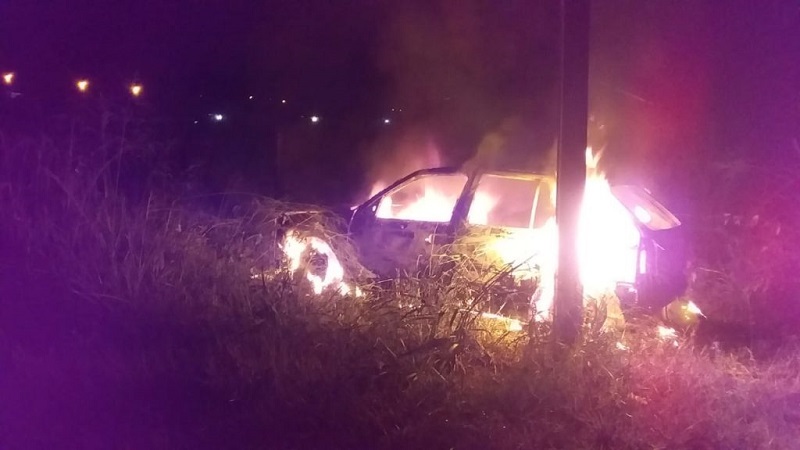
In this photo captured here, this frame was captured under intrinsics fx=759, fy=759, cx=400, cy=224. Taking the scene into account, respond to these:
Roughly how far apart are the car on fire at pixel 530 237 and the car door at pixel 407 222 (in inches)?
0.5

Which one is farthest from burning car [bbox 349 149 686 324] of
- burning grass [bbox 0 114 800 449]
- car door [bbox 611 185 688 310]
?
burning grass [bbox 0 114 800 449]

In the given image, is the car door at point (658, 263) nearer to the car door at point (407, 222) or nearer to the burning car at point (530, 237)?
the burning car at point (530, 237)

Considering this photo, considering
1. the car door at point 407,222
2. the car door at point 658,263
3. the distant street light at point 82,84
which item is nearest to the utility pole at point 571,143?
the car door at point 407,222

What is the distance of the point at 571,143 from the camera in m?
5.11

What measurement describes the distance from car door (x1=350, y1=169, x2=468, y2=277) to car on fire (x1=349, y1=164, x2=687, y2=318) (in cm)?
1

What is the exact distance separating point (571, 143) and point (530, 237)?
4.36 feet

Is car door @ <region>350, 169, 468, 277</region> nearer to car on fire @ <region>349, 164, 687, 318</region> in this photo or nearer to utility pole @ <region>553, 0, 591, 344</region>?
car on fire @ <region>349, 164, 687, 318</region>

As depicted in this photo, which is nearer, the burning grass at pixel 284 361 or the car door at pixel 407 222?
the burning grass at pixel 284 361

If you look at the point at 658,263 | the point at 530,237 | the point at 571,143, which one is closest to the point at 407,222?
the point at 530,237

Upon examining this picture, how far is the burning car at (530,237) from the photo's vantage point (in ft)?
18.4

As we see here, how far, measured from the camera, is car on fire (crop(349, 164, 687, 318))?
223 inches

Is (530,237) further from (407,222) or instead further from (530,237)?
(407,222)

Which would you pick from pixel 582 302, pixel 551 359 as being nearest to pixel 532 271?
pixel 582 302

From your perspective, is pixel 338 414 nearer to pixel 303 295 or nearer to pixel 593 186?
pixel 303 295
